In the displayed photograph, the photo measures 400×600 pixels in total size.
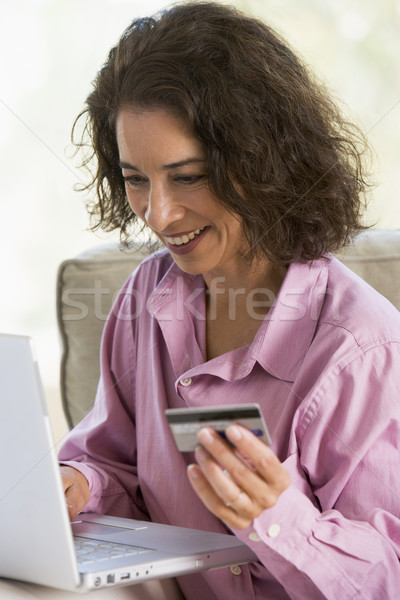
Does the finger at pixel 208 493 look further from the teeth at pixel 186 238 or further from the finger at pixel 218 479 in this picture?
the teeth at pixel 186 238

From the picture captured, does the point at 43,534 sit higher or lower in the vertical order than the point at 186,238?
lower

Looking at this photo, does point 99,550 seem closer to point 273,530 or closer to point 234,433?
point 273,530

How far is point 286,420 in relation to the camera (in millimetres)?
1147

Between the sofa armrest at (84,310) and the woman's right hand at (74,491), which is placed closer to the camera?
the woman's right hand at (74,491)

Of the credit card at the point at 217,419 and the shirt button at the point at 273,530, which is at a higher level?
the credit card at the point at 217,419

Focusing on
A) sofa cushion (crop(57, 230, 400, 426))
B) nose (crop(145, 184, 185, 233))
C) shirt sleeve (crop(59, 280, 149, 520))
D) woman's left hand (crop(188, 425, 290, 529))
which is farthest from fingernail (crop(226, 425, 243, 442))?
sofa cushion (crop(57, 230, 400, 426))

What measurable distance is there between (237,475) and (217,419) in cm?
7

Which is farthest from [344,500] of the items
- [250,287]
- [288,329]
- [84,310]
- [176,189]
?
[84,310]

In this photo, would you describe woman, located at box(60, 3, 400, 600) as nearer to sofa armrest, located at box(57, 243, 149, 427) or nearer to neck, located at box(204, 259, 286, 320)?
neck, located at box(204, 259, 286, 320)

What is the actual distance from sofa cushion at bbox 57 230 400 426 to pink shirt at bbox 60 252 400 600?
0.12 m

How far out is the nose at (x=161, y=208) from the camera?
1.19 m

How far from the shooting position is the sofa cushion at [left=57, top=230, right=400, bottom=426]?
157 centimetres

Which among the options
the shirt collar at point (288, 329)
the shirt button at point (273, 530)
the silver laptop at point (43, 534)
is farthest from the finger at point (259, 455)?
the shirt collar at point (288, 329)

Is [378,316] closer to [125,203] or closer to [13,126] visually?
[125,203]
